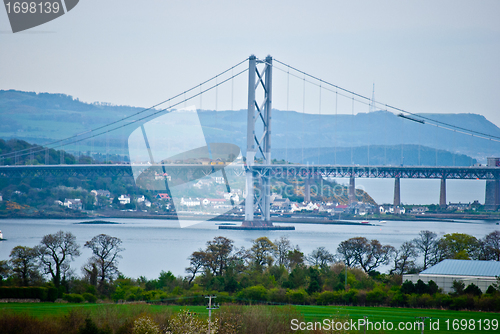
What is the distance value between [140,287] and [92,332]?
4.00m

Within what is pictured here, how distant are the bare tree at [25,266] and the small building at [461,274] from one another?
24.4ft

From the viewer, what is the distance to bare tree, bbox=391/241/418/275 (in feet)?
48.0

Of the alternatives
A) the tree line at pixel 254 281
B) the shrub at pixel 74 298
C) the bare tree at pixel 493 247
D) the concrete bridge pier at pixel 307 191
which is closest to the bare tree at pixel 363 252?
the tree line at pixel 254 281

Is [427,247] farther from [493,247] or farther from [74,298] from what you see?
[74,298]

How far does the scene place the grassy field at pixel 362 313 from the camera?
29.7ft

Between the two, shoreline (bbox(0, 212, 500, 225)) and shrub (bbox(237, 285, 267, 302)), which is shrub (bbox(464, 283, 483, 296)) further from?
shoreline (bbox(0, 212, 500, 225))

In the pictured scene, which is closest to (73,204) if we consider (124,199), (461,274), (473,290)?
(124,199)

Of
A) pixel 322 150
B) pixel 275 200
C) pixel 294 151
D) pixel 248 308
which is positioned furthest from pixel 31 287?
pixel 322 150

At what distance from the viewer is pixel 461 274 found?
1183 centimetres

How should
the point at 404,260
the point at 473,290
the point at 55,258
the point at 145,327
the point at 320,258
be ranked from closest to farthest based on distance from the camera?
the point at 145,327, the point at 473,290, the point at 55,258, the point at 404,260, the point at 320,258

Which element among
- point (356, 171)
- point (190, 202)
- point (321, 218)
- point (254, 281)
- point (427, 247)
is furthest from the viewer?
point (321, 218)

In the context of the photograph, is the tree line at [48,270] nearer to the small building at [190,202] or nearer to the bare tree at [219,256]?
the bare tree at [219,256]

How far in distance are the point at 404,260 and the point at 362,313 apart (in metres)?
4.82

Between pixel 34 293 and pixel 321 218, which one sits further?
pixel 321 218
